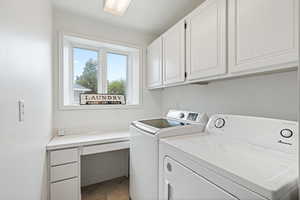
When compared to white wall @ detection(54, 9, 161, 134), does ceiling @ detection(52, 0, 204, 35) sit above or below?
above

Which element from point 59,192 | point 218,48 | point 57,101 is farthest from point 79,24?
point 59,192

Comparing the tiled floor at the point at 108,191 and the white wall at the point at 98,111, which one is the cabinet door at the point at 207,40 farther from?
the tiled floor at the point at 108,191

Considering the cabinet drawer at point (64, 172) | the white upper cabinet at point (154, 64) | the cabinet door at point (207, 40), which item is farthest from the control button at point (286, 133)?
the cabinet drawer at point (64, 172)


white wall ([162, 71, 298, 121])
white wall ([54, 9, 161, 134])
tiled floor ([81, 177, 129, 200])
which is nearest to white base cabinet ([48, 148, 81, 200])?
tiled floor ([81, 177, 129, 200])

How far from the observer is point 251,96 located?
52.9 inches

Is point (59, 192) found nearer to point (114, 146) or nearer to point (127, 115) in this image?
point (114, 146)

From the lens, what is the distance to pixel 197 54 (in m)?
1.46

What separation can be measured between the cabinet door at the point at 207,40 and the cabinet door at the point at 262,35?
8cm

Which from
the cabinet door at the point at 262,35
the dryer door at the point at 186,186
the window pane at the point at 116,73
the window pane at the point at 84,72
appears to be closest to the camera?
the dryer door at the point at 186,186

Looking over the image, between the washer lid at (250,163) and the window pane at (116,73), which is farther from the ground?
the window pane at (116,73)

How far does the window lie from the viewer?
7.00ft

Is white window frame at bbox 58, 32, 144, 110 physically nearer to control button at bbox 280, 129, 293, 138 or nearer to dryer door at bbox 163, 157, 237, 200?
dryer door at bbox 163, 157, 237, 200

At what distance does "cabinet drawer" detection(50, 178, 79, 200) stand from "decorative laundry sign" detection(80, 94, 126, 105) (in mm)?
1028

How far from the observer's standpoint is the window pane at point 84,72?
7.29 ft
